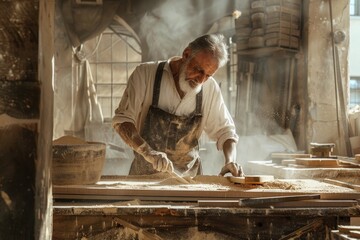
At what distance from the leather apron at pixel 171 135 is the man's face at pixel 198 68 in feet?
1.07

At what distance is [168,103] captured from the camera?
178 inches

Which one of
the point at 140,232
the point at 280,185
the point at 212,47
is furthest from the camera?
the point at 212,47

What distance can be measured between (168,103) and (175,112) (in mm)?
110

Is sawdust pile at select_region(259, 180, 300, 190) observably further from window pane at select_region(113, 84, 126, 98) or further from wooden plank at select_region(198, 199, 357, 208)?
window pane at select_region(113, 84, 126, 98)

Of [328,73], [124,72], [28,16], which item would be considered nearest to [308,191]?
[28,16]

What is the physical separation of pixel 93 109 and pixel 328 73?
21.9ft

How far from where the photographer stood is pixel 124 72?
1495cm

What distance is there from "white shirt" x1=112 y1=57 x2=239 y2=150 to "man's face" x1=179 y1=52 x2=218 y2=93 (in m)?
0.26

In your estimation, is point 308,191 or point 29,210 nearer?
point 29,210

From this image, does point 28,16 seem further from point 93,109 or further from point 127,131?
point 93,109

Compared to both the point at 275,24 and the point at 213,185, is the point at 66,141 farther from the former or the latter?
the point at 275,24

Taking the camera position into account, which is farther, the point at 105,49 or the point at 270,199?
the point at 105,49

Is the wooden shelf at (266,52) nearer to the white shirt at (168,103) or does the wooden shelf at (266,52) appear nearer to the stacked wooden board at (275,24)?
the stacked wooden board at (275,24)

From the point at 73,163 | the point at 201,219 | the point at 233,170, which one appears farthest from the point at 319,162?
the point at 73,163
